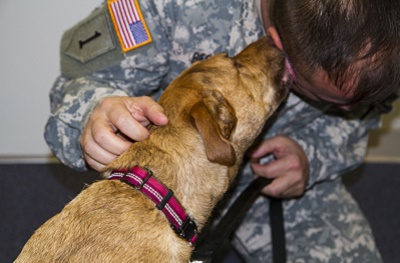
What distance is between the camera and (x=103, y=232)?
2012 millimetres

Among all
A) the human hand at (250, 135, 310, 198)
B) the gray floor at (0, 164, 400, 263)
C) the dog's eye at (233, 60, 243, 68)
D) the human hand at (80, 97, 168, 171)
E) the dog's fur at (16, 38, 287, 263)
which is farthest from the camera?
the gray floor at (0, 164, 400, 263)

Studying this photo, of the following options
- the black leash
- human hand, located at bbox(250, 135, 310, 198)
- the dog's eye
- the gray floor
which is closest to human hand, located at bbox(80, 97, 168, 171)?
the dog's eye

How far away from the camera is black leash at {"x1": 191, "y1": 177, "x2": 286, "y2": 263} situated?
2455mm

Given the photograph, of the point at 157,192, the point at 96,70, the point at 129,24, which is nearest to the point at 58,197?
the point at 96,70

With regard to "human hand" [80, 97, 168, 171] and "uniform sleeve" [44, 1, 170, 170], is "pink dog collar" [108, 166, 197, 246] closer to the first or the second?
"human hand" [80, 97, 168, 171]

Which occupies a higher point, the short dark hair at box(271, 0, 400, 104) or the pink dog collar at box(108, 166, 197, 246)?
the short dark hair at box(271, 0, 400, 104)

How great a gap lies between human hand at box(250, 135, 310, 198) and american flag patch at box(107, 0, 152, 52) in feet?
2.54

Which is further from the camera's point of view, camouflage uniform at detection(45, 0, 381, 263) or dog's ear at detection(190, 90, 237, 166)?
camouflage uniform at detection(45, 0, 381, 263)

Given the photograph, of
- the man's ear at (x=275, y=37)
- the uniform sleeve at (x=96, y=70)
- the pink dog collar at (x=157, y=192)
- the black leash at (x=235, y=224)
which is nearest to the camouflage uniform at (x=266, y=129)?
the uniform sleeve at (x=96, y=70)

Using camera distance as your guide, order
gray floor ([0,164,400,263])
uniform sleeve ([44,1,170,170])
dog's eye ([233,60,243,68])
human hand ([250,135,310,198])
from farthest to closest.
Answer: gray floor ([0,164,400,263]), human hand ([250,135,310,198]), uniform sleeve ([44,1,170,170]), dog's eye ([233,60,243,68])

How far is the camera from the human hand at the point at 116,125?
2195 mm

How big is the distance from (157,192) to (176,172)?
118 millimetres

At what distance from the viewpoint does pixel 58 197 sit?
13.4ft

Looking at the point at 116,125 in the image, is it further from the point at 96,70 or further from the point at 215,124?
the point at 96,70
